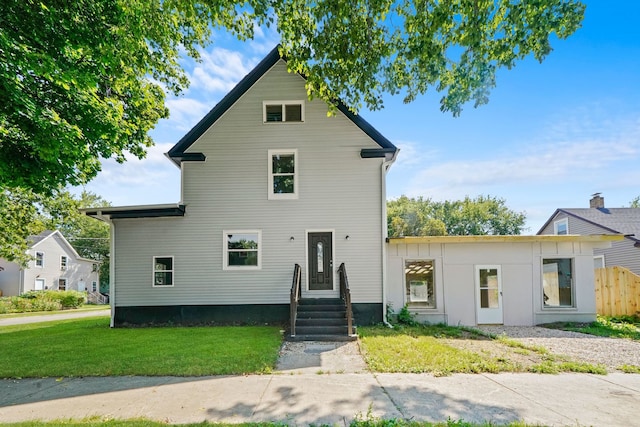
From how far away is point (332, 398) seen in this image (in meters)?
4.54

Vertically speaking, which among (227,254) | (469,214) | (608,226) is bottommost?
(227,254)

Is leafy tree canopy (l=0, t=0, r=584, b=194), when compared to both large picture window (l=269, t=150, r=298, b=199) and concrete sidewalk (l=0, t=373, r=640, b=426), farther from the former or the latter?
concrete sidewalk (l=0, t=373, r=640, b=426)

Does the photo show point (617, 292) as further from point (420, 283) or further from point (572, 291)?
point (420, 283)

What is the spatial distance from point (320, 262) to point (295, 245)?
97cm

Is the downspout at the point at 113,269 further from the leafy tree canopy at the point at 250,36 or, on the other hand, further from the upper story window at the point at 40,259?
the upper story window at the point at 40,259

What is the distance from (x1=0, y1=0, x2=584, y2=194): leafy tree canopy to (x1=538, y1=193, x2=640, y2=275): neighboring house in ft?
47.6

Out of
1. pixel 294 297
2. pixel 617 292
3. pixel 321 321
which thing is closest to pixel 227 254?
pixel 294 297

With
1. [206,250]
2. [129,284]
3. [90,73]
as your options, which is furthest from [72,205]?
[90,73]

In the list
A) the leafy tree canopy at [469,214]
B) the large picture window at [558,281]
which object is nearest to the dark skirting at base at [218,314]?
the large picture window at [558,281]

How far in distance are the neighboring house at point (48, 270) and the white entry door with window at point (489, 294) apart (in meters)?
28.8

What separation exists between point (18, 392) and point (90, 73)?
6.26 metres

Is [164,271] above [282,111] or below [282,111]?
below

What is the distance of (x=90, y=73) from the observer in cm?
746

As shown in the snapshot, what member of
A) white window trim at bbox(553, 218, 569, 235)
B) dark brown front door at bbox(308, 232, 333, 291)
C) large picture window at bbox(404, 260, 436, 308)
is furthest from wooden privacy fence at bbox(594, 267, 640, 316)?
dark brown front door at bbox(308, 232, 333, 291)
